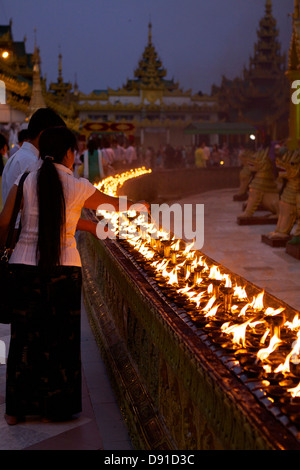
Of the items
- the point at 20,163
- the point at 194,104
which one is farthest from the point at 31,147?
the point at 194,104

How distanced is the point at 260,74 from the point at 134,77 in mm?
16899

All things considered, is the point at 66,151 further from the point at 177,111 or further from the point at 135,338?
the point at 177,111

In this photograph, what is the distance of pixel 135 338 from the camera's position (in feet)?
12.8

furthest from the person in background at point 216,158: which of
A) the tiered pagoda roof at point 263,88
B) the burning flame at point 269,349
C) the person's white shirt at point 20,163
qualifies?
the burning flame at point 269,349

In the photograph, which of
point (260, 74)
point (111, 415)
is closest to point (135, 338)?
point (111, 415)

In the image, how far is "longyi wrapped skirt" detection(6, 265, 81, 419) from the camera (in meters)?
3.53

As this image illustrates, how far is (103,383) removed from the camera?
446 centimetres

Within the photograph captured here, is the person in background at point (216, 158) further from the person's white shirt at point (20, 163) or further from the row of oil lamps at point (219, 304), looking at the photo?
the person's white shirt at point (20, 163)

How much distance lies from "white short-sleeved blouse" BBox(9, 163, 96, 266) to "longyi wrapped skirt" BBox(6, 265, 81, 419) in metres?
0.06

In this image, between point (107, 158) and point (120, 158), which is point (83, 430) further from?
point (120, 158)

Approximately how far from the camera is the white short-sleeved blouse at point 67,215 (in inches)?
135

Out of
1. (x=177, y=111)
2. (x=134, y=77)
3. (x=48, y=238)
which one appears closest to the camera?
(x=48, y=238)

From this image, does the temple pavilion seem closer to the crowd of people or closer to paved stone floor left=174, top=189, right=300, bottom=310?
the crowd of people

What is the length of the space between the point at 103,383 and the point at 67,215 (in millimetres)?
1522
